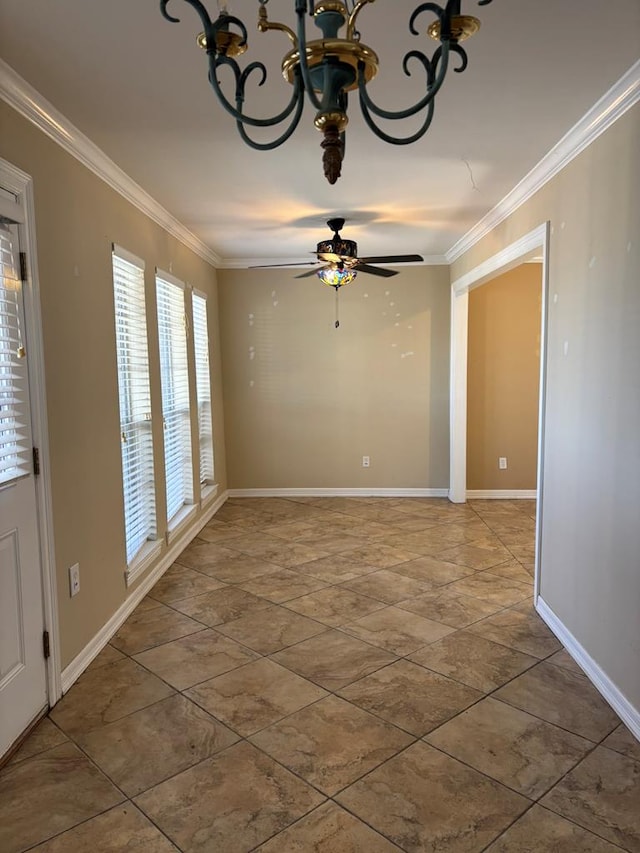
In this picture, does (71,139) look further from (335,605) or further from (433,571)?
(433,571)

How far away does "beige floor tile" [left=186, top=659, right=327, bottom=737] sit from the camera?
2258mm

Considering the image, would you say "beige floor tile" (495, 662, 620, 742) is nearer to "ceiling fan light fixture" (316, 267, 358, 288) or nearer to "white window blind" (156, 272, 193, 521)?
"white window blind" (156, 272, 193, 521)

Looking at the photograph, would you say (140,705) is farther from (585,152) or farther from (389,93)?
(585,152)

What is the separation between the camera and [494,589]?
11.7 ft

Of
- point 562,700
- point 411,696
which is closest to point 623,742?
point 562,700

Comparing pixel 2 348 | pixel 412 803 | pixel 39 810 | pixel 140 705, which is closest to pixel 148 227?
pixel 2 348

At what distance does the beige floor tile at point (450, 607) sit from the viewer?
3125mm

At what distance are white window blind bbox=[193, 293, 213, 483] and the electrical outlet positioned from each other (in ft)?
8.44

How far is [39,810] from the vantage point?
1793 mm

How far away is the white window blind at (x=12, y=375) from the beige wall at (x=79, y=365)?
0.55 feet

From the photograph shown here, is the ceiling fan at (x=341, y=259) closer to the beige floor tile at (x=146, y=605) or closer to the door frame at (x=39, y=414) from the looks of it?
the door frame at (x=39, y=414)

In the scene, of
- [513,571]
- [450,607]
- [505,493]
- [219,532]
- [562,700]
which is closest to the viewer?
[562,700]

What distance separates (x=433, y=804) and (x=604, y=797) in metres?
0.58

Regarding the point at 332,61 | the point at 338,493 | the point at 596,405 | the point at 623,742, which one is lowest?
the point at 623,742
